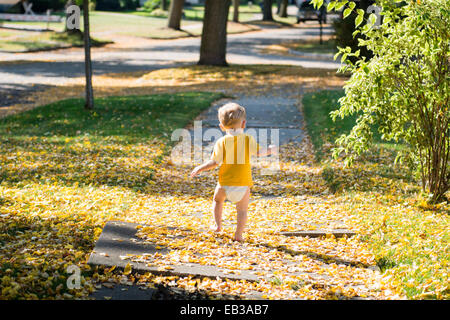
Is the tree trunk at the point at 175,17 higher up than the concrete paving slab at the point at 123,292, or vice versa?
the tree trunk at the point at 175,17

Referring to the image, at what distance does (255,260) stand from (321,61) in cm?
2143

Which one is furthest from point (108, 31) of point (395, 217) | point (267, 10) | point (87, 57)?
point (395, 217)

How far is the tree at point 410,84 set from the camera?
5.96 meters

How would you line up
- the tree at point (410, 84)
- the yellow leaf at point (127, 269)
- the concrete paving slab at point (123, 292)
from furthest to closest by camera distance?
the tree at point (410, 84) < the yellow leaf at point (127, 269) < the concrete paving slab at point (123, 292)

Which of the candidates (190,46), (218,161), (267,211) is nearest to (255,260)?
(218,161)

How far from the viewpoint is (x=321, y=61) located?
25.2 m

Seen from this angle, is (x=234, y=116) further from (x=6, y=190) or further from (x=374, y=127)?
(x=374, y=127)

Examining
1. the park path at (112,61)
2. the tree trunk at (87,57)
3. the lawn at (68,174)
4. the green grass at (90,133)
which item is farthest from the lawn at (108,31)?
the lawn at (68,174)

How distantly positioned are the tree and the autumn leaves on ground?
2.21ft

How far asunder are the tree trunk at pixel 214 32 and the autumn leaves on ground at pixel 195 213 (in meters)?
7.71

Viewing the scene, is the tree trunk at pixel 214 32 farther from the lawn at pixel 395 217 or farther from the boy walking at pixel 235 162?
the boy walking at pixel 235 162

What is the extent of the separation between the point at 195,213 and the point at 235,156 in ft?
5.23

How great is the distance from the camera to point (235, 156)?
5.30 meters

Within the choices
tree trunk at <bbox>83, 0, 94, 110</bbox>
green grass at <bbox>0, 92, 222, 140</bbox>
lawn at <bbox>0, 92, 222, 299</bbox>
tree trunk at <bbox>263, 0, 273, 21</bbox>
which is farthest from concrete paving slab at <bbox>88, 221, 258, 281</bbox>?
tree trunk at <bbox>263, 0, 273, 21</bbox>
